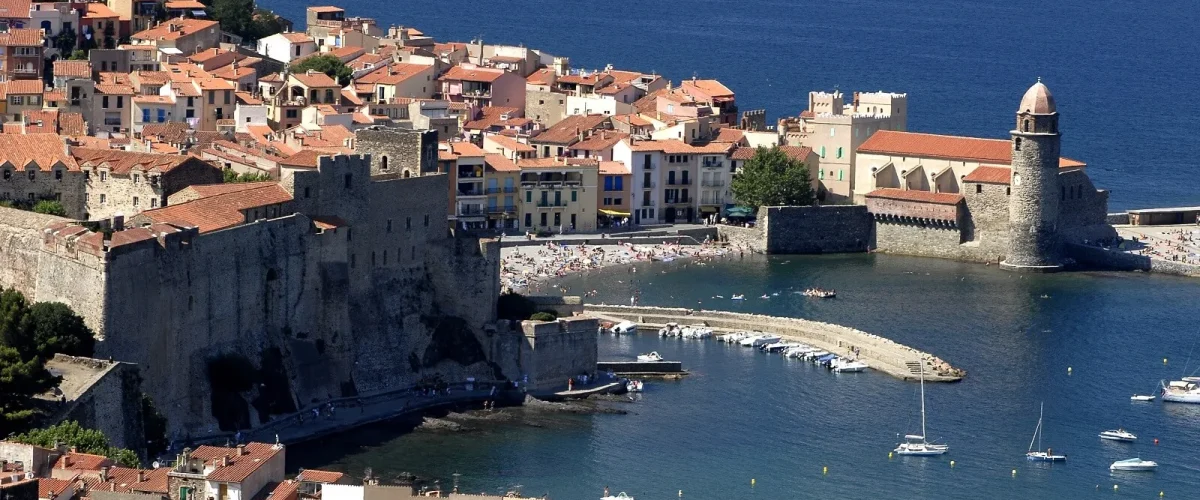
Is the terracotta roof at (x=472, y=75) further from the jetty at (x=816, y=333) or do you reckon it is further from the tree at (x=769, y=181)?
the jetty at (x=816, y=333)

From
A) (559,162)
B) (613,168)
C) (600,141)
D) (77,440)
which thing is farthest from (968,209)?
(77,440)

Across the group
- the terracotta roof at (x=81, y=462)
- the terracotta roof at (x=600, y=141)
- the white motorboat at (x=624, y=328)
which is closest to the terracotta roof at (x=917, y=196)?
the terracotta roof at (x=600, y=141)

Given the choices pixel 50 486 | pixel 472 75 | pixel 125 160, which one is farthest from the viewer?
pixel 472 75

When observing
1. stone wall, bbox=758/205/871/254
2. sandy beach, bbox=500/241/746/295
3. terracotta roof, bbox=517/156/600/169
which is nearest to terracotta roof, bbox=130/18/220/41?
terracotta roof, bbox=517/156/600/169

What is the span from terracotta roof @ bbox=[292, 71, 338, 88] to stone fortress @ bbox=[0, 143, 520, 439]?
92.5 feet

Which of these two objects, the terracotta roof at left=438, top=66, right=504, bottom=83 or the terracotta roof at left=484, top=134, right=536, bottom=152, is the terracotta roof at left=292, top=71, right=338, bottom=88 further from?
the terracotta roof at left=438, top=66, right=504, bottom=83

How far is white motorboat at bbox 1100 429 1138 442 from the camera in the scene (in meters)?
81.2

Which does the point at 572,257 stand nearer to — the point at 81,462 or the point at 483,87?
the point at 483,87

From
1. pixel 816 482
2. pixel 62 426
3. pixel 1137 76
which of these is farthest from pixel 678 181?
pixel 1137 76

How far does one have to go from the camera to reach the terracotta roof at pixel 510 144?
11219cm

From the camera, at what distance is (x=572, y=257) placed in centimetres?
10662

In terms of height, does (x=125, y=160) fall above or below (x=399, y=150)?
below

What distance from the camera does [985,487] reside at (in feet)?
250

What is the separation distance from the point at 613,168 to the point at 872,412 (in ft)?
103
